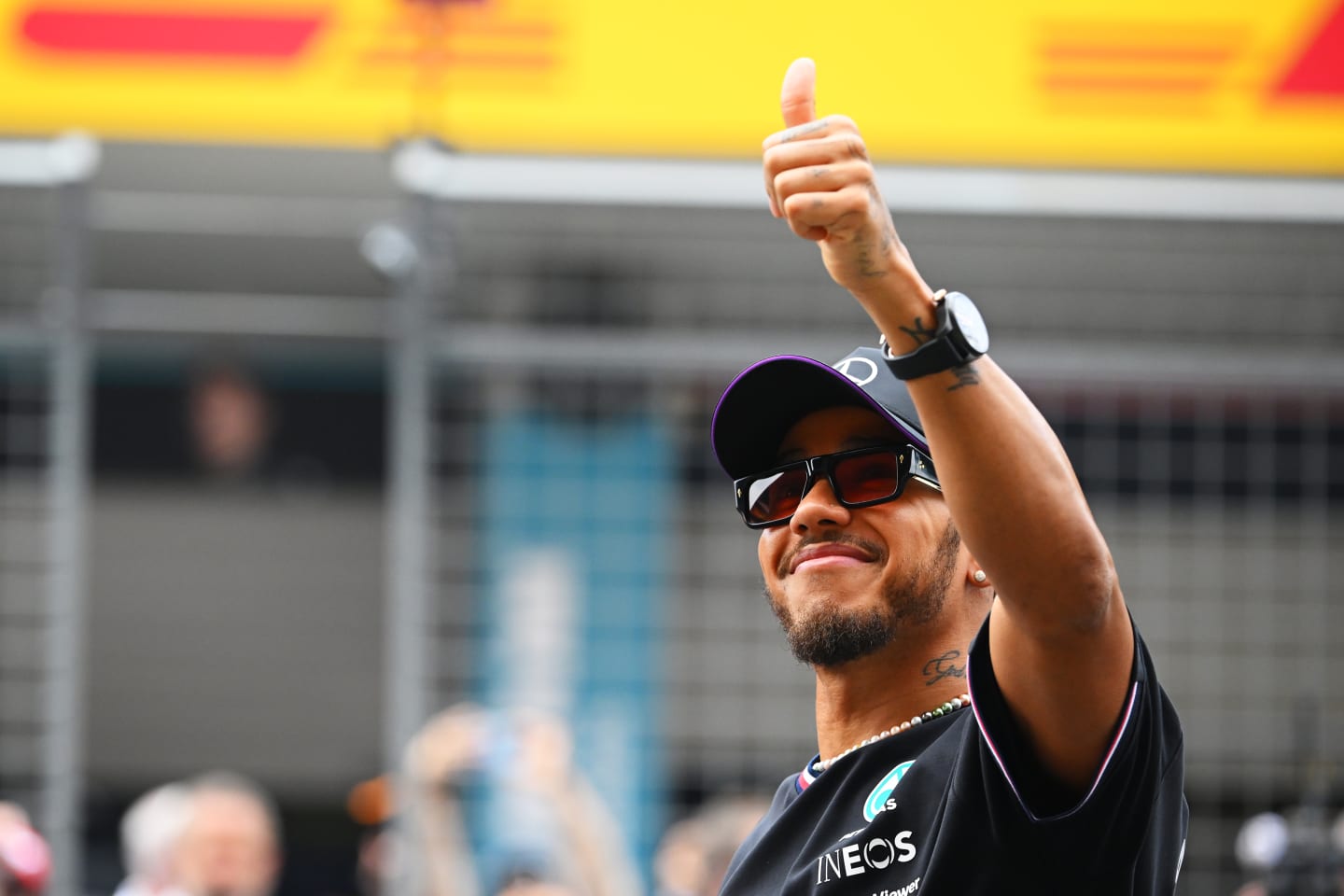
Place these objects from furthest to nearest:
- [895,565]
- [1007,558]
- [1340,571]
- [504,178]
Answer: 1. [1340,571]
2. [504,178]
3. [895,565]
4. [1007,558]

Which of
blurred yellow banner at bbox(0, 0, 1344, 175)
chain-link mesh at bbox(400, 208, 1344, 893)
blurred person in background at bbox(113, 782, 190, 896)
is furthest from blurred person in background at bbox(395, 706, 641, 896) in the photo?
blurred yellow banner at bbox(0, 0, 1344, 175)

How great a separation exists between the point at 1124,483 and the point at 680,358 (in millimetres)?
1574

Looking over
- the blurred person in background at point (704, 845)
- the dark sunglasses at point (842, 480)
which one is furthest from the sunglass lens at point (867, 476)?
the blurred person in background at point (704, 845)

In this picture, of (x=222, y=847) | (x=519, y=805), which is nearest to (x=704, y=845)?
(x=519, y=805)

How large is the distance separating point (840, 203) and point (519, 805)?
3664mm

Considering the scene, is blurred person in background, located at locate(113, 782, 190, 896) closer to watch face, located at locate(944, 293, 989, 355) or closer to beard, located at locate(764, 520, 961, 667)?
beard, located at locate(764, 520, 961, 667)

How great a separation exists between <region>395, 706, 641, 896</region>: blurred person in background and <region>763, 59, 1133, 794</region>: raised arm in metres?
3.08

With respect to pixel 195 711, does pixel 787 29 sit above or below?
above

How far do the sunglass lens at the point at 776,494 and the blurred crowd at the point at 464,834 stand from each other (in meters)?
2.41

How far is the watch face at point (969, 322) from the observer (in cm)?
156

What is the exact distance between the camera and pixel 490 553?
5.22 metres

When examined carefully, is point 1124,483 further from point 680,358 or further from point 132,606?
point 132,606

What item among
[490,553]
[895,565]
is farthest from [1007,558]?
[490,553]

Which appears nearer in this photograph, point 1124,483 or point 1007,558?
point 1007,558
